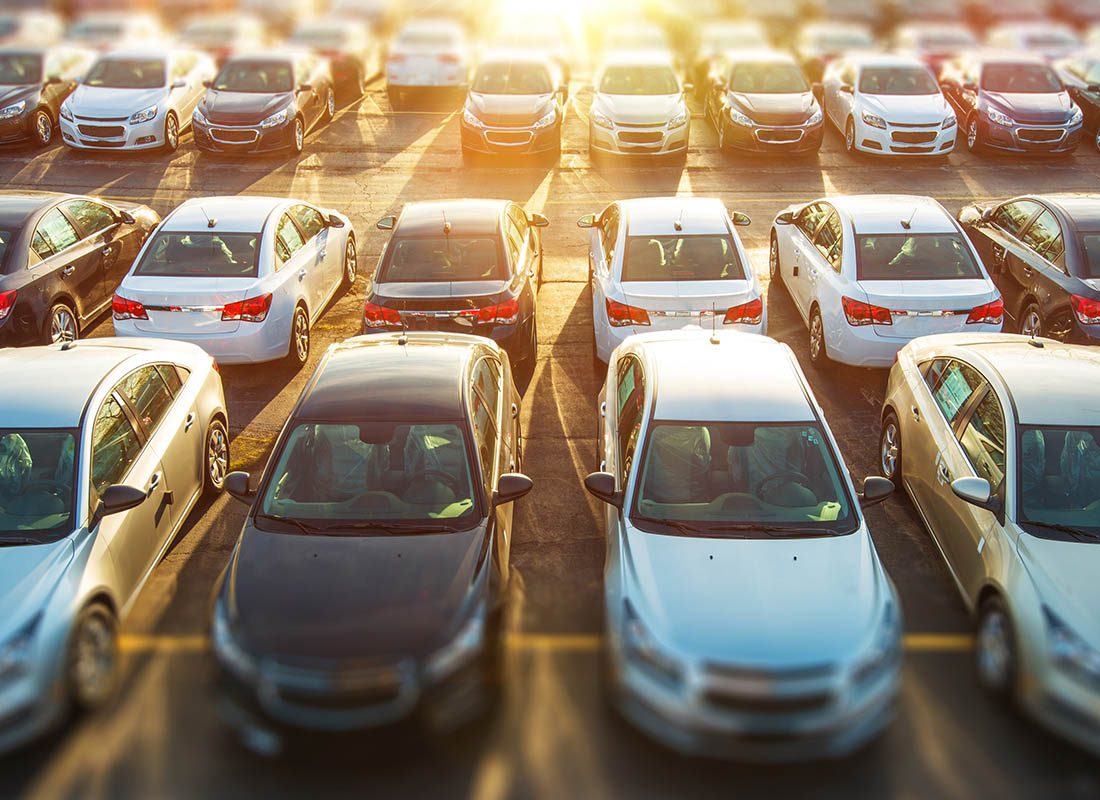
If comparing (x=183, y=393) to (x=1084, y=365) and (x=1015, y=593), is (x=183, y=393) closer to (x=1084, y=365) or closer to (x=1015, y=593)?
(x=1015, y=593)

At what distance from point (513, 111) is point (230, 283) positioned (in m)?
9.03

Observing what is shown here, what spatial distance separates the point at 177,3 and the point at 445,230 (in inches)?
1063

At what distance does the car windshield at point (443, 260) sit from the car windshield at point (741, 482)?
4.20m

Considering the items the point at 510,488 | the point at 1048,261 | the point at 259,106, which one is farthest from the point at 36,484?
the point at 259,106

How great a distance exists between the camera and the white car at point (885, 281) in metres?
9.96

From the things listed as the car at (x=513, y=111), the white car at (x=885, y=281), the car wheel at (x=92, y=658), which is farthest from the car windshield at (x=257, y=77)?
the car wheel at (x=92, y=658)

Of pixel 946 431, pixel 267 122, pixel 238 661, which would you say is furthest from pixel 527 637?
pixel 267 122

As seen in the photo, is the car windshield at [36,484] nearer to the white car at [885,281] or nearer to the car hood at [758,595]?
the car hood at [758,595]

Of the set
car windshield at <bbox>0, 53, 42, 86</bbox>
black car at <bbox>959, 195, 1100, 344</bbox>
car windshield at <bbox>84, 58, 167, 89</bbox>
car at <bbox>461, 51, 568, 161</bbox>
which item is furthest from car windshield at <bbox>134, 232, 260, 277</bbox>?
car windshield at <bbox>0, 53, 42, 86</bbox>

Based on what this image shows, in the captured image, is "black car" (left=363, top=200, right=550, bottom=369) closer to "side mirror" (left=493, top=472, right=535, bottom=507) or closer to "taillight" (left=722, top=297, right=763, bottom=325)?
"taillight" (left=722, top=297, right=763, bottom=325)

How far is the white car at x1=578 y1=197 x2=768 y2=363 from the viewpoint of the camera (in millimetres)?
9938

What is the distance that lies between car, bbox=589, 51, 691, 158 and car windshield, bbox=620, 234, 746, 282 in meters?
7.63

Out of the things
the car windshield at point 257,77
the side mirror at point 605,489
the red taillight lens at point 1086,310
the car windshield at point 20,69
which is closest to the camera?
the side mirror at point 605,489

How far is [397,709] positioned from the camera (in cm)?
509
